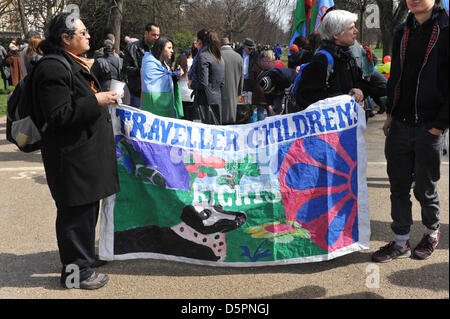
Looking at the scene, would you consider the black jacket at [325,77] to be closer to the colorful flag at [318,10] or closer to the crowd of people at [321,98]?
the crowd of people at [321,98]

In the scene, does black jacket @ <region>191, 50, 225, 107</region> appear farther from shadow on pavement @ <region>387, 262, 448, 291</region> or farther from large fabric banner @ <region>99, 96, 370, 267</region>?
shadow on pavement @ <region>387, 262, 448, 291</region>

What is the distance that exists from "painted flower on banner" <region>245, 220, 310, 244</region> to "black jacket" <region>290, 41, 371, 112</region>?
3.17ft

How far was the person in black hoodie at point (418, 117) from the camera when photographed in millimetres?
3230

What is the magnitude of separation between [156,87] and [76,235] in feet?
10.4

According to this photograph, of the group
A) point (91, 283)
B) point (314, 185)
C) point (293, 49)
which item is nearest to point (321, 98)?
point (314, 185)

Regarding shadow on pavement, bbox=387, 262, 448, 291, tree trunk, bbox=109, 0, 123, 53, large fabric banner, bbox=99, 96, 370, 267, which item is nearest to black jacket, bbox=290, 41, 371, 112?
A: large fabric banner, bbox=99, 96, 370, 267

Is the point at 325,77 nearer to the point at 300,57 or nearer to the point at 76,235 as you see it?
the point at 76,235

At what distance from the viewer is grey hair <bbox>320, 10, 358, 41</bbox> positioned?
11.7 ft

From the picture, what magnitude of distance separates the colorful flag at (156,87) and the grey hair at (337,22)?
2878 millimetres

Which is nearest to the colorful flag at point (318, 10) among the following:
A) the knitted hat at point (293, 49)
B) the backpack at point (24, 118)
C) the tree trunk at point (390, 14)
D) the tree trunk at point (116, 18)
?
the knitted hat at point (293, 49)

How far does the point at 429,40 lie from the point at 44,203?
4.12 metres

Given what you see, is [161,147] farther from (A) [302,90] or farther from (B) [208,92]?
(B) [208,92]

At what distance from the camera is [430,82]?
3266mm

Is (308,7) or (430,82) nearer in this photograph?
(430,82)
